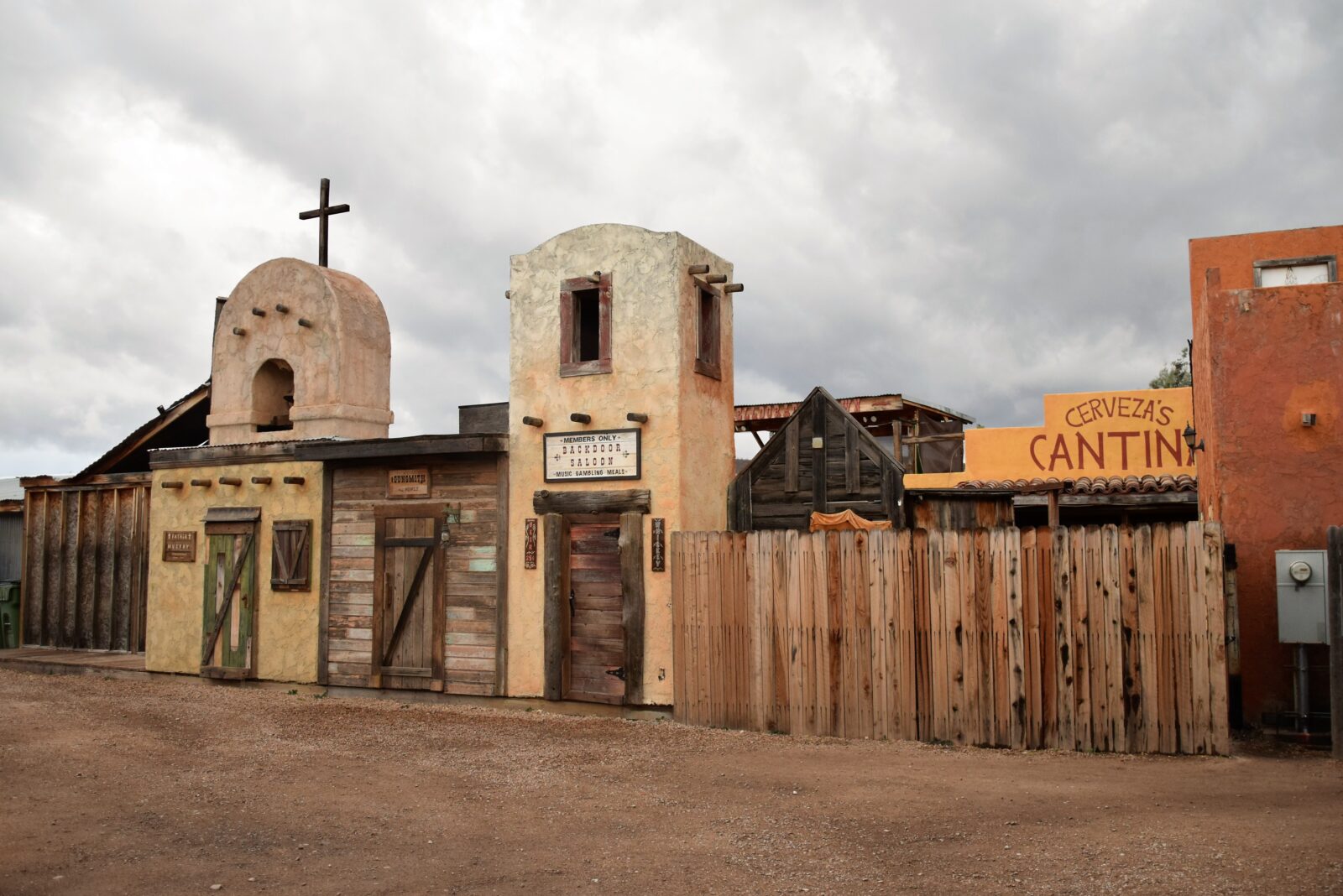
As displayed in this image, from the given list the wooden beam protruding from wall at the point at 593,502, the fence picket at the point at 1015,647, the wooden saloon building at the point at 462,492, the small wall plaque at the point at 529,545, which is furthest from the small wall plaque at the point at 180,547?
the fence picket at the point at 1015,647

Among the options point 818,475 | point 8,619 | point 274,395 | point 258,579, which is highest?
point 274,395

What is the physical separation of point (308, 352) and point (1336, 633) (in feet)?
40.0

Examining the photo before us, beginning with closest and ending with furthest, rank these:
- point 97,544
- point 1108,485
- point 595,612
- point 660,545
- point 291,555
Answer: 1. point 660,545
2. point 595,612
3. point 291,555
4. point 1108,485
5. point 97,544

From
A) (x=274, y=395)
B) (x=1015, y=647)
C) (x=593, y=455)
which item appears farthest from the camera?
(x=274, y=395)

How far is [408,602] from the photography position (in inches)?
535

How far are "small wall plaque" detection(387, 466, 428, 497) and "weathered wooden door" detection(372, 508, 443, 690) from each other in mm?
225

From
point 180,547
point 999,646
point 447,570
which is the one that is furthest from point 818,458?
point 180,547

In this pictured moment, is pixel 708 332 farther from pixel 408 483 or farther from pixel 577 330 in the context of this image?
pixel 408 483

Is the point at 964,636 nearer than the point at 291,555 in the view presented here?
Yes

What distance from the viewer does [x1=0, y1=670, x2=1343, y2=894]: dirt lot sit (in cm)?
620

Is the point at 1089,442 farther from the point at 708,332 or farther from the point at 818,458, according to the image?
the point at 708,332

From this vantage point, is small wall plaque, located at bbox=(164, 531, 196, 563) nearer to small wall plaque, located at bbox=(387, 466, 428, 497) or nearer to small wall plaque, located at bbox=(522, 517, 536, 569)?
small wall plaque, located at bbox=(387, 466, 428, 497)

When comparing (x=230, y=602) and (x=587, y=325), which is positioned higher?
(x=587, y=325)

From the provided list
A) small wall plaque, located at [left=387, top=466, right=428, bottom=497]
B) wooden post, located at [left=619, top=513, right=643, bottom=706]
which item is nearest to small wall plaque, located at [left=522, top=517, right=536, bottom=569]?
wooden post, located at [left=619, top=513, right=643, bottom=706]
